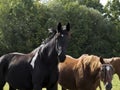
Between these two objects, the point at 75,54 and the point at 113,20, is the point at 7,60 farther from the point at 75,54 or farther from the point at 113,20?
the point at 113,20

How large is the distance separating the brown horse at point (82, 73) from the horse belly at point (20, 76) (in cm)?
176

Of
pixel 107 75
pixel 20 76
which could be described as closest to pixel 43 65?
pixel 20 76

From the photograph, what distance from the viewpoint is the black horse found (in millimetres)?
8406

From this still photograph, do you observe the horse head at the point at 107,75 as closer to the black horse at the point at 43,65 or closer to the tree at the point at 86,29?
the black horse at the point at 43,65

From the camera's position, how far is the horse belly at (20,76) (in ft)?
29.9

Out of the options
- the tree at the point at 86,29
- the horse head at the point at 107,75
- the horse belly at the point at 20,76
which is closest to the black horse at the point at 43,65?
the horse belly at the point at 20,76

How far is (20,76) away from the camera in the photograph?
930 cm

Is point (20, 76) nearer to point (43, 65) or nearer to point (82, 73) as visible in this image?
point (43, 65)

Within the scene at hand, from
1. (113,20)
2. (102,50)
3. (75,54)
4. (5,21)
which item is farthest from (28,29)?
(113,20)

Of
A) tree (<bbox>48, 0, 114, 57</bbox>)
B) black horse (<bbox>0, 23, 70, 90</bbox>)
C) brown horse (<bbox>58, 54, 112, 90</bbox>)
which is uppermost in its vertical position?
black horse (<bbox>0, 23, 70, 90</bbox>)

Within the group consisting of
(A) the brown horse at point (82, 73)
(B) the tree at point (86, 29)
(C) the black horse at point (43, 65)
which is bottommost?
(B) the tree at point (86, 29)

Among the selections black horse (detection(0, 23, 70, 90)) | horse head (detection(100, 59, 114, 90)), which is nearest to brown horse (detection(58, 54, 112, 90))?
horse head (detection(100, 59, 114, 90))

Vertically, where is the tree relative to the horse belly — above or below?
below

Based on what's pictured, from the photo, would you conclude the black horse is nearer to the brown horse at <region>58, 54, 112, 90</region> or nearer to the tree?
the brown horse at <region>58, 54, 112, 90</region>
